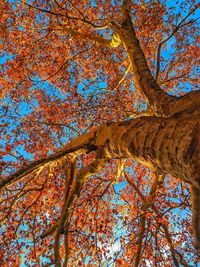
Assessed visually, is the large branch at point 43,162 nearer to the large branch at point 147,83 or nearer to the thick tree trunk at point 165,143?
the thick tree trunk at point 165,143

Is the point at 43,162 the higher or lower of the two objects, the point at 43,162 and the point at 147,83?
the lower

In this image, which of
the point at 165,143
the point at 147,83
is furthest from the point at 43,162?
the point at 147,83

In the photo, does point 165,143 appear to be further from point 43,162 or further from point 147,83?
point 147,83

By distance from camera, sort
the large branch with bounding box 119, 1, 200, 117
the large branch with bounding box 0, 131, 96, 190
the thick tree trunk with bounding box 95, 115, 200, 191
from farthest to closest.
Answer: the large branch with bounding box 0, 131, 96, 190 < the large branch with bounding box 119, 1, 200, 117 < the thick tree trunk with bounding box 95, 115, 200, 191

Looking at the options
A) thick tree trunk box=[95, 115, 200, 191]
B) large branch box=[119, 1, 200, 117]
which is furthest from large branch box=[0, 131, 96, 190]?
large branch box=[119, 1, 200, 117]

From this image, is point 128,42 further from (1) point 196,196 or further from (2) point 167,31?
(2) point 167,31

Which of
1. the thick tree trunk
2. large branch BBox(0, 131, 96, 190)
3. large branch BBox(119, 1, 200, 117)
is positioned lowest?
the thick tree trunk

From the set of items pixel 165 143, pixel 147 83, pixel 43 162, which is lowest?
pixel 165 143

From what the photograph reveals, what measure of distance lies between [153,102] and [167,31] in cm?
771

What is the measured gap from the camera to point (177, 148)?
92.7 inches

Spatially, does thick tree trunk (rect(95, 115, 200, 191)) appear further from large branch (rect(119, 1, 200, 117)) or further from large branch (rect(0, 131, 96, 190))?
large branch (rect(0, 131, 96, 190))

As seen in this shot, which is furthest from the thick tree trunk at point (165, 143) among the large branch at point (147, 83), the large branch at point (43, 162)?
the large branch at point (43, 162)

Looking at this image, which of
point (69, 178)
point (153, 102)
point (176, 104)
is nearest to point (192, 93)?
point (176, 104)

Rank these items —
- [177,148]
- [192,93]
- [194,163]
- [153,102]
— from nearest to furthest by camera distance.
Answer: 1. [194,163]
2. [177,148]
3. [192,93]
4. [153,102]
